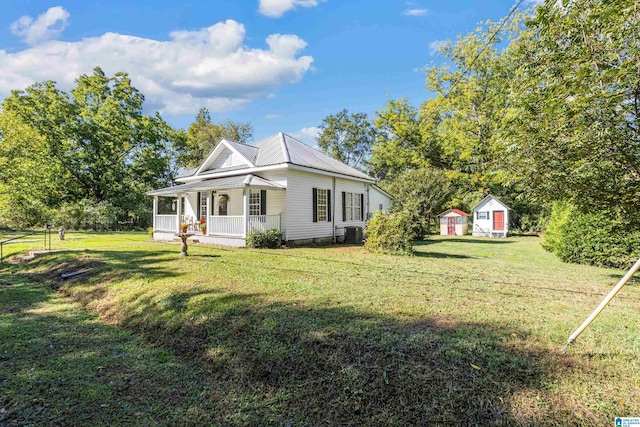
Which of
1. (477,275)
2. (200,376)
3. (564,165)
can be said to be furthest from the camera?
(477,275)

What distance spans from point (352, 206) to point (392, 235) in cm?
626

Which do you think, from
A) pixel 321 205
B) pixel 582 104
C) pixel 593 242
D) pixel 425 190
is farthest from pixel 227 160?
pixel 593 242

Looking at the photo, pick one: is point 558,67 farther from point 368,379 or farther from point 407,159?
point 407,159

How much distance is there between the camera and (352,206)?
17.5 metres

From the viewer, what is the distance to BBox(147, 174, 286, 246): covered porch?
12688 mm

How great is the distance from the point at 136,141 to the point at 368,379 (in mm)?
31749

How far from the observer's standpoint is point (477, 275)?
24.4 feet

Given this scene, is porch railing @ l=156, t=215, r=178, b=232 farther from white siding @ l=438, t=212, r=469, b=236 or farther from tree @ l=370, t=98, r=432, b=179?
tree @ l=370, t=98, r=432, b=179

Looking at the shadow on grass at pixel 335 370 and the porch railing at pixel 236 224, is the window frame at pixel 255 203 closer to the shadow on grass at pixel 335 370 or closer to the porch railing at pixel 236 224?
the porch railing at pixel 236 224

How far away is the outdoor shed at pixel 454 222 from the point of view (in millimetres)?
24328

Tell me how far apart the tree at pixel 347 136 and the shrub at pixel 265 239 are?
1240 inches

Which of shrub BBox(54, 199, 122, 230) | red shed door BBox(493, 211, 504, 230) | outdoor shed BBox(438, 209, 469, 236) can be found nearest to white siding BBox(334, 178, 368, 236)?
outdoor shed BBox(438, 209, 469, 236)

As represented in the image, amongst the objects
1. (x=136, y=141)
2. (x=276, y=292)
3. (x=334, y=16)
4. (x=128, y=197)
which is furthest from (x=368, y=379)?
(x=136, y=141)

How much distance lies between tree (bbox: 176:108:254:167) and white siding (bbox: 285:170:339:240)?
22.5m
